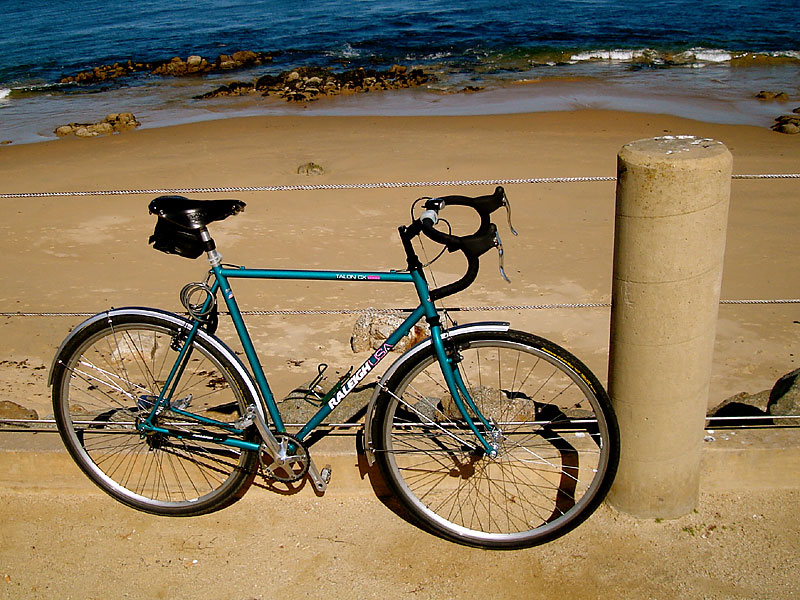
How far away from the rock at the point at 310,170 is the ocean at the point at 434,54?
509 centimetres

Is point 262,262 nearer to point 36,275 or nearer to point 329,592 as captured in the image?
point 36,275

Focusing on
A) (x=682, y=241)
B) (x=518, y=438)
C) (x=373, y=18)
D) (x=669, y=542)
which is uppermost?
(x=682, y=241)

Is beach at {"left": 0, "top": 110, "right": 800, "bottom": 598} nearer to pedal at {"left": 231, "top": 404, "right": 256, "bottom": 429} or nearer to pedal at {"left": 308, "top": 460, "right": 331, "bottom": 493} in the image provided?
pedal at {"left": 308, "top": 460, "right": 331, "bottom": 493}

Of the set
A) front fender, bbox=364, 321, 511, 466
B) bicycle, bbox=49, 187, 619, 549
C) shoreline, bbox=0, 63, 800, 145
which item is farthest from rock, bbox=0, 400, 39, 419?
shoreline, bbox=0, 63, 800, 145

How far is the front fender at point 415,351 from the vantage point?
2.90 meters

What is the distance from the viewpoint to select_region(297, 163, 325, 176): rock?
11.7m

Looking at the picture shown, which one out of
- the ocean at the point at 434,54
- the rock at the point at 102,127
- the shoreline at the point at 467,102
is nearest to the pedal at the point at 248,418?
the shoreline at the point at 467,102

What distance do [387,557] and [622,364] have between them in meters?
1.13

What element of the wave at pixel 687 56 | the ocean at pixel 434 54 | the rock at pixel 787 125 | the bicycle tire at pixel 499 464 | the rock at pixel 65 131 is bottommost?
the wave at pixel 687 56

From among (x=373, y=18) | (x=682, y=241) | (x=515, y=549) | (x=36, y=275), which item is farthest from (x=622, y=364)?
(x=373, y=18)

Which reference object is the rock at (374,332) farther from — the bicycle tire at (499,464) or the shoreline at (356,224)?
the bicycle tire at (499,464)

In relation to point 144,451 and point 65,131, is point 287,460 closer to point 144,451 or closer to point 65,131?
point 144,451

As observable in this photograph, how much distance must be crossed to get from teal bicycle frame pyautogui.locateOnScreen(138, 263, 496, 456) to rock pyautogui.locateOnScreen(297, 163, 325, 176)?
8.62 metres

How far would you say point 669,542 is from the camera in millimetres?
3145
